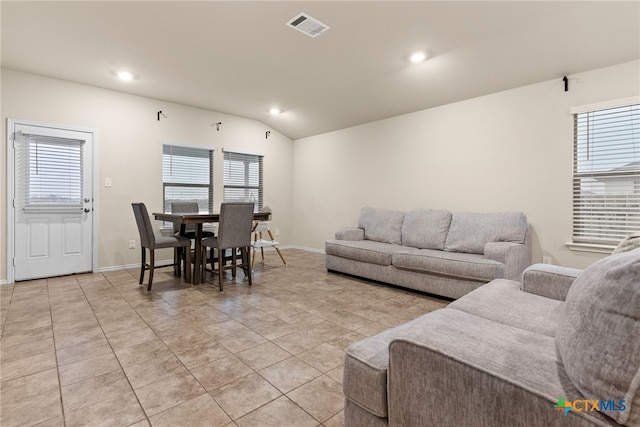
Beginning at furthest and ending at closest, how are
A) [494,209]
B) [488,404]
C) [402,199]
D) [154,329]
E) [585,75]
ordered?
[402,199], [494,209], [585,75], [154,329], [488,404]

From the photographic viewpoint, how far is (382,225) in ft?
14.7

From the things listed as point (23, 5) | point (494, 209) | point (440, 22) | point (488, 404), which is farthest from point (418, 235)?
point (23, 5)

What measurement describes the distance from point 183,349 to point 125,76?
3.58m

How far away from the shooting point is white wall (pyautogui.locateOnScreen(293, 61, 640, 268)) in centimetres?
327

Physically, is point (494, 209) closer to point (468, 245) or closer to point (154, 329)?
point (468, 245)

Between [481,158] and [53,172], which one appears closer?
[481,158]

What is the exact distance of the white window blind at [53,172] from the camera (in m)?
3.87

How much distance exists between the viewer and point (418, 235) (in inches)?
158

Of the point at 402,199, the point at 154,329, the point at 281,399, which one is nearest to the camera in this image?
the point at 281,399

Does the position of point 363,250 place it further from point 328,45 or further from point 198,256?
point 328,45

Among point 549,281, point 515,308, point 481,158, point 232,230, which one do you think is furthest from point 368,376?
point 481,158

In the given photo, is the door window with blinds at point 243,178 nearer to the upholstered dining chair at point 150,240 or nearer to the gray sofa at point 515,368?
the upholstered dining chair at point 150,240

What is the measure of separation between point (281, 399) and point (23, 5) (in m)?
3.69

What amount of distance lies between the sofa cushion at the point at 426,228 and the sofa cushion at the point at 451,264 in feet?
1.30
